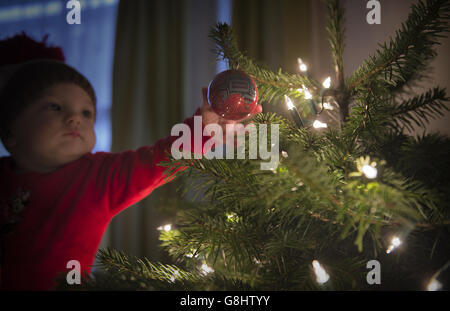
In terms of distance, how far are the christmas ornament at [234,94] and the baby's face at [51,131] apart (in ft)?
1.34

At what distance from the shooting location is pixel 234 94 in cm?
45

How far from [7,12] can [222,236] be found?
129 centimetres

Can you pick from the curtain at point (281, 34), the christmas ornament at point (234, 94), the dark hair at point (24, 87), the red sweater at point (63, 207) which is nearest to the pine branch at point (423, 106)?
the christmas ornament at point (234, 94)

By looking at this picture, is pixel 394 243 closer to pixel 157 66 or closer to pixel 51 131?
pixel 51 131

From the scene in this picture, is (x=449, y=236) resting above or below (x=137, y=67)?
below

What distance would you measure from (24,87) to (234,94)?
566 mm

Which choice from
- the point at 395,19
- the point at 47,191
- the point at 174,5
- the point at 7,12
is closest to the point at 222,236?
the point at 47,191

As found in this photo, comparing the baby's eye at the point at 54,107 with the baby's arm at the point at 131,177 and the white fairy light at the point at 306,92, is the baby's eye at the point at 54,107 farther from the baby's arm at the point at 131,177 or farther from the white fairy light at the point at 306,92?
the white fairy light at the point at 306,92

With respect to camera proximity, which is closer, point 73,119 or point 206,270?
point 206,270

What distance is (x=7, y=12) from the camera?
3.57ft

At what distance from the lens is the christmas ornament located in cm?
46

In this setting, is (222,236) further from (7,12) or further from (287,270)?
(7,12)

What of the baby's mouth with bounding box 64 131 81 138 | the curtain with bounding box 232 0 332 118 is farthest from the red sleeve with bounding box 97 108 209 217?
the curtain with bounding box 232 0 332 118

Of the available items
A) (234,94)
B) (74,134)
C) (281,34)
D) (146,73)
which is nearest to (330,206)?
(234,94)
